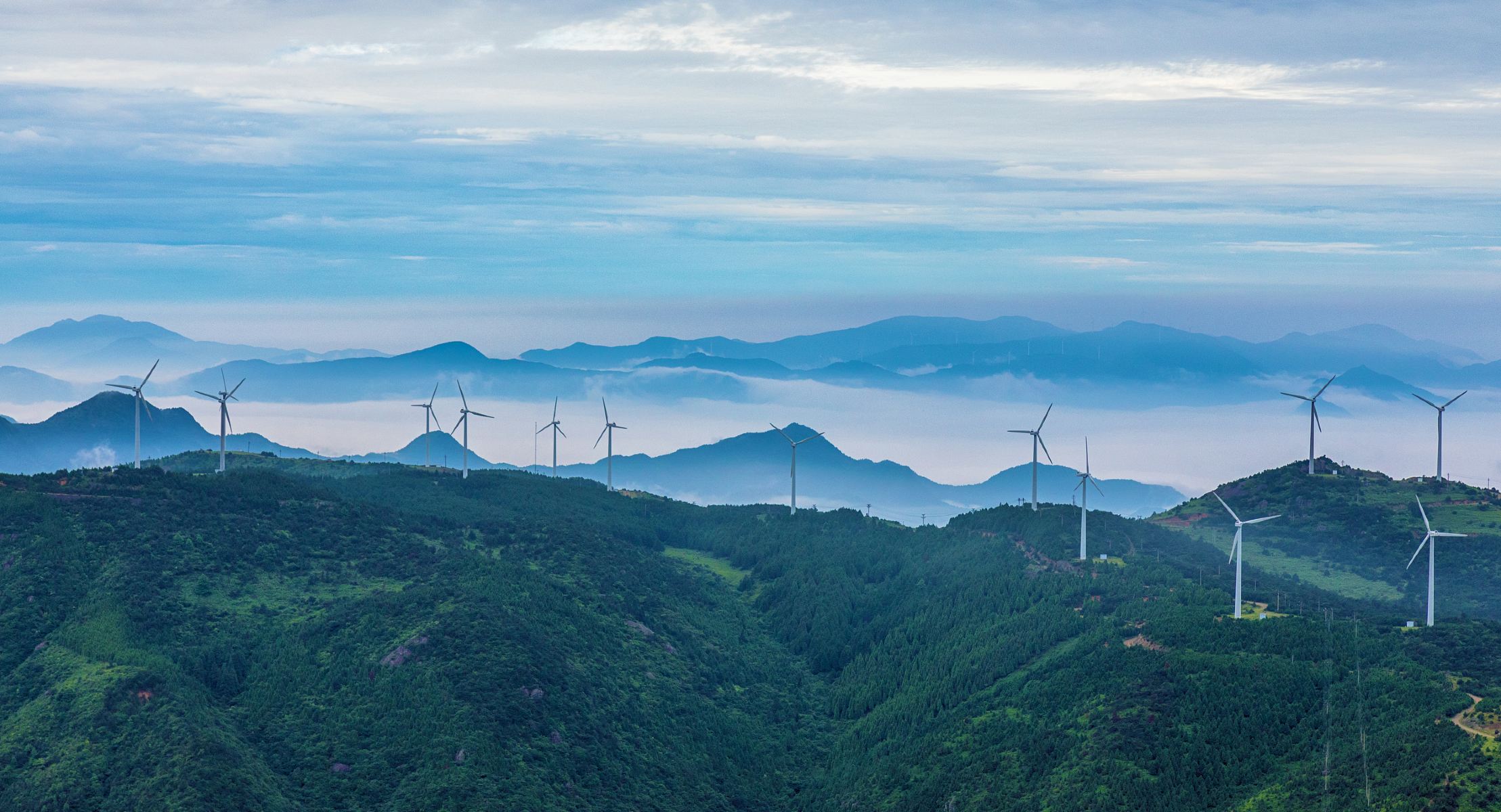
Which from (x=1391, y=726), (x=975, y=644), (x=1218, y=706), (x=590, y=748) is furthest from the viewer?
(x=975, y=644)

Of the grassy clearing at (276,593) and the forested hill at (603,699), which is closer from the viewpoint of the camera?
the forested hill at (603,699)

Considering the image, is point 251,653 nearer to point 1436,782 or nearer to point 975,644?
point 975,644

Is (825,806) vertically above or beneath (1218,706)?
beneath

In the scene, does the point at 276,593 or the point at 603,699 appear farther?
the point at 276,593

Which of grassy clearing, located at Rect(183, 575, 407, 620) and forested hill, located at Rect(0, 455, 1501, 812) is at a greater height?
grassy clearing, located at Rect(183, 575, 407, 620)

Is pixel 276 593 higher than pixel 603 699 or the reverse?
higher

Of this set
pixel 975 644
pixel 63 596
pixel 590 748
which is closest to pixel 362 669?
pixel 590 748

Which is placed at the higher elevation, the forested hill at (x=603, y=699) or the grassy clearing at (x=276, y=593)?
the grassy clearing at (x=276, y=593)

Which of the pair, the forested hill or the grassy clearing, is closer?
the forested hill
